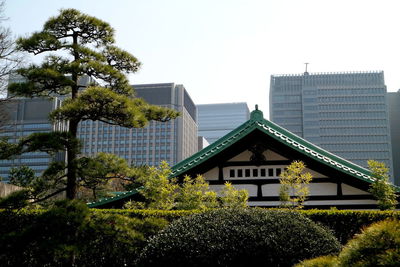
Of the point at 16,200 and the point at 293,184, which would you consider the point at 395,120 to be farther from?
the point at 16,200

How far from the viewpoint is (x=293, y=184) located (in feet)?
44.8

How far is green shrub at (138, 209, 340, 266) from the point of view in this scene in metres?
8.29

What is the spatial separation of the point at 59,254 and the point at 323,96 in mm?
128278

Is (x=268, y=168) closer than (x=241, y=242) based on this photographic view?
No

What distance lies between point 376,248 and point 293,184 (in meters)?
8.55

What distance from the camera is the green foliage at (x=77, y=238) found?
10.6 metres

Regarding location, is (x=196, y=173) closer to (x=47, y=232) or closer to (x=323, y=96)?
(x=47, y=232)

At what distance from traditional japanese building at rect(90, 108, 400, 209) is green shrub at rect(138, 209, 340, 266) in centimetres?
564

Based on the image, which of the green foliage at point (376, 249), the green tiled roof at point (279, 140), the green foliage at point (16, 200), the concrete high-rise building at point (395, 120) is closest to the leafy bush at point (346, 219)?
the green tiled roof at point (279, 140)

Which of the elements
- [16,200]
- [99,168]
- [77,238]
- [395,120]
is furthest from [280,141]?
[395,120]

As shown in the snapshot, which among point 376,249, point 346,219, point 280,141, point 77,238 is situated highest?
point 280,141

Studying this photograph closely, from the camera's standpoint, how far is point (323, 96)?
130 m

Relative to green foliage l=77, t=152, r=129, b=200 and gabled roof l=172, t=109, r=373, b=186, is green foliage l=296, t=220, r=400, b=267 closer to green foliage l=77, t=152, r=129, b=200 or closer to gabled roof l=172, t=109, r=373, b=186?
gabled roof l=172, t=109, r=373, b=186

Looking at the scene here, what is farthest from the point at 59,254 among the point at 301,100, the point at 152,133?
the point at 152,133
